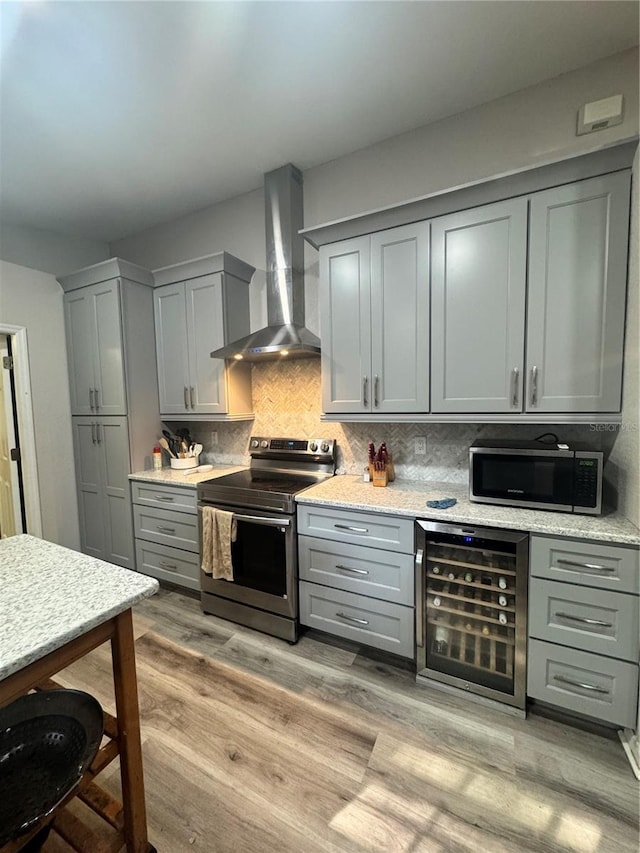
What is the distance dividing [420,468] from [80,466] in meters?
3.10

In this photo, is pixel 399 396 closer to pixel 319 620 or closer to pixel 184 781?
pixel 319 620

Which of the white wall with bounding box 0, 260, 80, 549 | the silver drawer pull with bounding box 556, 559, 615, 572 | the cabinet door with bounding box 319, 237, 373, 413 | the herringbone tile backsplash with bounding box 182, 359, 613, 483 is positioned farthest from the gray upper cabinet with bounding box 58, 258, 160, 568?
the silver drawer pull with bounding box 556, 559, 615, 572

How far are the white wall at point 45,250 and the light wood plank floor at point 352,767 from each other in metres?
3.32

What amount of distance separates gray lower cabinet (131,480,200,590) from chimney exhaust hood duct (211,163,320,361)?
3.80 feet

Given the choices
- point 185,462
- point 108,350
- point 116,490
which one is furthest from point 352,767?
point 108,350

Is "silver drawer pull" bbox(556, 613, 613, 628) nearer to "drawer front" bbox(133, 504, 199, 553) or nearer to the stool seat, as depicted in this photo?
the stool seat

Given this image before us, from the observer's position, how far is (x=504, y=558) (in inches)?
68.0

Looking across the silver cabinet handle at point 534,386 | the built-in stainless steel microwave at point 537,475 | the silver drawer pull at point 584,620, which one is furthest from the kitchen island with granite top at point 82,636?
the silver cabinet handle at point 534,386

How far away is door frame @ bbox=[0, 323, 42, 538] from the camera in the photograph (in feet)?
9.97

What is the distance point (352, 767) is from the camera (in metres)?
1.49

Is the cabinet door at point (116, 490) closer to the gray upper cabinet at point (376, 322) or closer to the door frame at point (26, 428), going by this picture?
the door frame at point (26, 428)

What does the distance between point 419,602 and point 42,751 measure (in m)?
1.58

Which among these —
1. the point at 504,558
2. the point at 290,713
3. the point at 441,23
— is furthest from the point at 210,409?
the point at 441,23

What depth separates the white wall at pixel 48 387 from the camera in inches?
119
